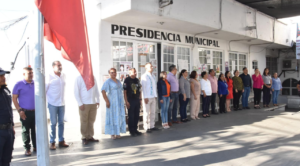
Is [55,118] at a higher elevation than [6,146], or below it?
higher

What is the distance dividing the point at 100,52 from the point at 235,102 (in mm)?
6834

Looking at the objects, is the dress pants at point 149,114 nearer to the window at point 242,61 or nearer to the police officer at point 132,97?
the police officer at point 132,97

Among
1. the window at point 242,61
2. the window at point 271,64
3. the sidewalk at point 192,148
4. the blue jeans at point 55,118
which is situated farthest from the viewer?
the window at point 271,64

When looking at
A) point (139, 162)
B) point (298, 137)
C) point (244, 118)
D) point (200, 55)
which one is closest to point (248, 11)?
point (200, 55)

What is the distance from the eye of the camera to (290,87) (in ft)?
53.5

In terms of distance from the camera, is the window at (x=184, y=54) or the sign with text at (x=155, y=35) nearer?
the sign with text at (x=155, y=35)

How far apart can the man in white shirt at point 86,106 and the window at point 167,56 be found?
11.5ft

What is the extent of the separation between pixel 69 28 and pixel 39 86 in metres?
0.88

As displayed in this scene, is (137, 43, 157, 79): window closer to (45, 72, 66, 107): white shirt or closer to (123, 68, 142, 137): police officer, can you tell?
(123, 68, 142, 137): police officer

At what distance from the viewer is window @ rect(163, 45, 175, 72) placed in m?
8.64

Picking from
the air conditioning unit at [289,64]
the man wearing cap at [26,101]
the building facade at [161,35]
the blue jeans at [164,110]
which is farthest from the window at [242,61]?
the man wearing cap at [26,101]

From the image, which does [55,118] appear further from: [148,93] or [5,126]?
[148,93]

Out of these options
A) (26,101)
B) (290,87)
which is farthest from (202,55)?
(290,87)

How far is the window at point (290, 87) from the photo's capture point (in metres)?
16.2
